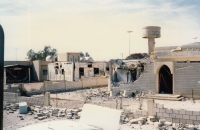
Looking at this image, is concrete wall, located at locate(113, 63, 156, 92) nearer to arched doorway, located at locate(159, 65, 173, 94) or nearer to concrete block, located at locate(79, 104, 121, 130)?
arched doorway, located at locate(159, 65, 173, 94)

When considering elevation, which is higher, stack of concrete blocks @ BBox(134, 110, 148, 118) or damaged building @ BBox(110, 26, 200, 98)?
damaged building @ BBox(110, 26, 200, 98)

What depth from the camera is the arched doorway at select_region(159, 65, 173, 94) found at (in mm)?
20516

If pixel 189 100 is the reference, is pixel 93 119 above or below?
above

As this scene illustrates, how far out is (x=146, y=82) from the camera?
67.6ft

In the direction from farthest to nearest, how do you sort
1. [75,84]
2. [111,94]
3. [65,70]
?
[65,70], [75,84], [111,94]

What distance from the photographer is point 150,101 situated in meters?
10.4

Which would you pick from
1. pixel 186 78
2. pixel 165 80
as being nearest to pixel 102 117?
pixel 186 78

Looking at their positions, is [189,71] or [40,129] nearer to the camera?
[40,129]

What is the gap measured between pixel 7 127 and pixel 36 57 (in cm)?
5559

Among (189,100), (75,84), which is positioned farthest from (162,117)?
(75,84)

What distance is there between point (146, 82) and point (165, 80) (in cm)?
192

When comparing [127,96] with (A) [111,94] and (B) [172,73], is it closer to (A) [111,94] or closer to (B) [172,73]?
(A) [111,94]

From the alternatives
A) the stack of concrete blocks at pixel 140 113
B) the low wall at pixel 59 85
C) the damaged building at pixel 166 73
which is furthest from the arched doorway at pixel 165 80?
the stack of concrete blocks at pixel 140 113

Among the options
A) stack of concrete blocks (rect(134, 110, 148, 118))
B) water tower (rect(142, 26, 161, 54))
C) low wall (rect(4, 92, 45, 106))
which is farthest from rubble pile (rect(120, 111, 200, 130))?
water tower (rect(142, 26, 161, 54))
